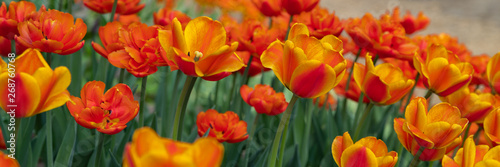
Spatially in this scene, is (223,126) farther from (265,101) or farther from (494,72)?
(494,72)

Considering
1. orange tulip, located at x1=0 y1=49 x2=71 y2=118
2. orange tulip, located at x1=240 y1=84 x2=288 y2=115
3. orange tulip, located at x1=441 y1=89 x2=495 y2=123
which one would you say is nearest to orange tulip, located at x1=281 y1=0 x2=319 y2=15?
orange tulip, located at x1=240 y1=84 x2=288 y2=115

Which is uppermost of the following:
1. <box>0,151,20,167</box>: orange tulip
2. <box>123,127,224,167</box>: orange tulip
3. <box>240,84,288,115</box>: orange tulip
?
<box>123,127,224,167</box>: orange tulip

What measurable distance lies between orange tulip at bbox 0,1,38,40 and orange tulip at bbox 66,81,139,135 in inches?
8.5

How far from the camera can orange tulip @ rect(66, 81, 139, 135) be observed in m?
0.70

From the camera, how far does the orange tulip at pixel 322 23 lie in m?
1.10

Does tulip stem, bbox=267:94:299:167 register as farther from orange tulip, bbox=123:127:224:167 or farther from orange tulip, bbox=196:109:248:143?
orange tulip, bbox=123:127:224:167

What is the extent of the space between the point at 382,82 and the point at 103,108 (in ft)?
1.45

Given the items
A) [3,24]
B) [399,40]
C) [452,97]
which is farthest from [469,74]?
[3,24]

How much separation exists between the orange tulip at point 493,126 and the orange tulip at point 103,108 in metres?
0.53

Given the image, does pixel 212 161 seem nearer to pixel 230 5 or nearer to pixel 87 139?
pixel 87 139

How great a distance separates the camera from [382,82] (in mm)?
820

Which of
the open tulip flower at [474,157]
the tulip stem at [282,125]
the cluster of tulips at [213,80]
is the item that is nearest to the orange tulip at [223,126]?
the cluster of tulips at [213,80]

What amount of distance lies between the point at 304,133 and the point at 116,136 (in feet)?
1.43

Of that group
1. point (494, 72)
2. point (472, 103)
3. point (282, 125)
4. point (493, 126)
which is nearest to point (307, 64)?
point (282, 125)
